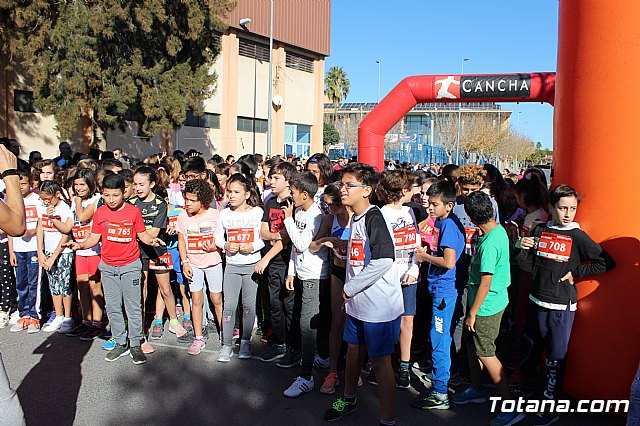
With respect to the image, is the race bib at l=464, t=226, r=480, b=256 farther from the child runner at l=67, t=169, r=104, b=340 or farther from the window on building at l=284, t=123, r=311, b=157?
the window on building at l=284, t=123, r=311, b=157

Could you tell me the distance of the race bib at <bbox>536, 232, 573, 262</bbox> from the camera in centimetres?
432

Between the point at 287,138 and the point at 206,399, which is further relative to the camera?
the point at 287,138

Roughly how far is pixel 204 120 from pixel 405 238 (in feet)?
83.1

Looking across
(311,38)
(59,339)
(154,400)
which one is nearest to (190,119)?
(311,38)

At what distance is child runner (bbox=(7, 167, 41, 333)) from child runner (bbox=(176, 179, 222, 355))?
2.19 meters

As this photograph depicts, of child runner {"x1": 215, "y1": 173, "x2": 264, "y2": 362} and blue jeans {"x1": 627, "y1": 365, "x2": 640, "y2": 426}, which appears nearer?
blue jeans {"x1": 627, "y1": 365, "x2": 640, "y2": 426}

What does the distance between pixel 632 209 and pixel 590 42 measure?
146 cm

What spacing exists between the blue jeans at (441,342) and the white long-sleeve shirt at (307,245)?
112 centimetres

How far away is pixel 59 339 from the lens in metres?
6.32

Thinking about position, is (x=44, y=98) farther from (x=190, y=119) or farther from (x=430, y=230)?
(x=430, y=230)

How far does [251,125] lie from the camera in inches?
1265

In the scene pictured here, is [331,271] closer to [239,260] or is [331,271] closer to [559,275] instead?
[239,260]

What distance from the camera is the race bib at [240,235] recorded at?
5.62 metres

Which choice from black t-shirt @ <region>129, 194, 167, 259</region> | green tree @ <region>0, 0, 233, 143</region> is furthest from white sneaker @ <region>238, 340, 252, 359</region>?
green tree @ <region>0, 0, 233, 143</region>
